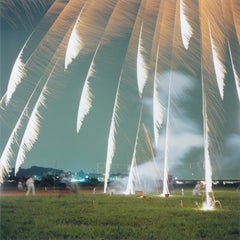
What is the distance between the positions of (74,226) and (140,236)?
283cm

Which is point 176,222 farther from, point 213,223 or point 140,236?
point 140,236

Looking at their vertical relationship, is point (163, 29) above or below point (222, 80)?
above

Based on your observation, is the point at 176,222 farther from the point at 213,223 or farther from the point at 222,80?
the point at 222,80

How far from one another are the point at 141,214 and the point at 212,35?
25.7 feet

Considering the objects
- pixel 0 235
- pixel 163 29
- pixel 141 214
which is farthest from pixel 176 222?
pixel 163 29

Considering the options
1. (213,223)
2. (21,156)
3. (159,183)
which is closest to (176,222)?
(213,223)

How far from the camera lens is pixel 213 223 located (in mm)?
17203

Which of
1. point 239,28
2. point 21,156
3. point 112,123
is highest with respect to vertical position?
point 239,28

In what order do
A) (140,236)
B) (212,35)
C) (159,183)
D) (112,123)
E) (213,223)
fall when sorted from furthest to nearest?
(159,183) < (112,123) < (212,35) < (213,223) < (140,236)

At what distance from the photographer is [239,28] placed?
66.0 ft

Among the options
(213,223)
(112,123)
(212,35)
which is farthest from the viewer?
(112,123)

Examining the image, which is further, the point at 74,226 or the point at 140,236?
the point at 74,226

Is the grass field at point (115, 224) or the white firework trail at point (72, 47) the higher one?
the white firework trail at point (72, 47)

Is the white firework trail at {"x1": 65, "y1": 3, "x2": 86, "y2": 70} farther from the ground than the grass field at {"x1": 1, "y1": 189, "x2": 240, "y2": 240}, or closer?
farther from the ground
